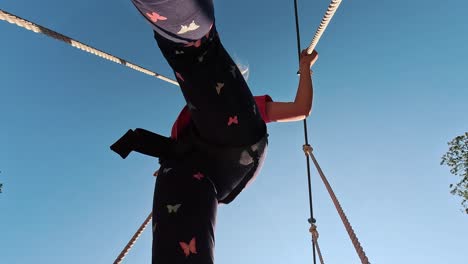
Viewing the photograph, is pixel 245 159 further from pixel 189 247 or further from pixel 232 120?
pixel 189 247

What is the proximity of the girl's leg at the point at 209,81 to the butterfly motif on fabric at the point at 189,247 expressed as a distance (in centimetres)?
36

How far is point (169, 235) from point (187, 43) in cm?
56

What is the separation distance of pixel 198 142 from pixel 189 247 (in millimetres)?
382

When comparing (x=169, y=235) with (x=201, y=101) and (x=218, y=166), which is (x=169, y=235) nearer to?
(x=218, y=166)

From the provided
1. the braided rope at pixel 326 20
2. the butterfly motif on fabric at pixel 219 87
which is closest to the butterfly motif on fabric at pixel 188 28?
the butterfly motif on fabric at pixel 219 87

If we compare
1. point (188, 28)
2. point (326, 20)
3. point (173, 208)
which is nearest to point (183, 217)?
point (173, 208)

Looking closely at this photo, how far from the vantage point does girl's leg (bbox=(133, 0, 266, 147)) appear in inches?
39.3

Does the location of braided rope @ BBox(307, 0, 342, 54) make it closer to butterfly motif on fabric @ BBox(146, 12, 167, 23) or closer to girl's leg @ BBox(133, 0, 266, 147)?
girl's leg @ BBox(133, 0, 266, 147)

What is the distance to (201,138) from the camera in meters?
1.29

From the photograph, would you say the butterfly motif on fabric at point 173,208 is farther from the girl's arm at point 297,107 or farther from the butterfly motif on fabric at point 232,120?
the girl's arm at point 297,107

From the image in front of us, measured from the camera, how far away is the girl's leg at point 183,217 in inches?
41.2

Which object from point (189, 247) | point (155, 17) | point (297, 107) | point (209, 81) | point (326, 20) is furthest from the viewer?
point (326, 20)

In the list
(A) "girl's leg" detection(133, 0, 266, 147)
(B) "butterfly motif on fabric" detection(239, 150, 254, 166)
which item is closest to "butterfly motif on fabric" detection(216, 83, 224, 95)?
(A) "girl's leg" detection(133, 0, 266, 147)

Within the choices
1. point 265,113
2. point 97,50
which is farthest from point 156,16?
point 97,50
